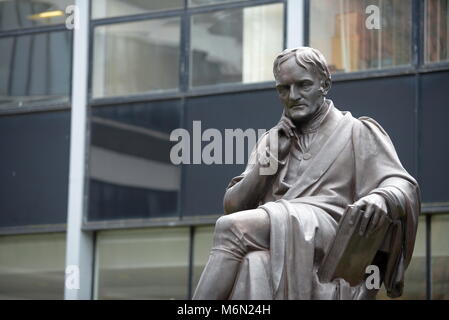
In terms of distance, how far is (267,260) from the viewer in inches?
534

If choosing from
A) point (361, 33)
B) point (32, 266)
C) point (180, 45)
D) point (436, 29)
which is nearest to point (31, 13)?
point (180, 45)

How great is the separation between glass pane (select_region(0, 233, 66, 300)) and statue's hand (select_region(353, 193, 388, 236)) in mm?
14467

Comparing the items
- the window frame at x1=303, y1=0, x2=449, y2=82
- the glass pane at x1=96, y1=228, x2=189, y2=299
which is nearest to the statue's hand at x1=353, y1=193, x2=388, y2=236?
the window frame at x1=303, y1=0, x2=449, y2=82

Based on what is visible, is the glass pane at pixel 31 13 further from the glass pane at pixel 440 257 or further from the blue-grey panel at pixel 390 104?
the glass pane at pixel 440 257

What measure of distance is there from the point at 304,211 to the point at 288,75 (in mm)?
1217

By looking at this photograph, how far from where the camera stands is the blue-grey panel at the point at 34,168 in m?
27.6

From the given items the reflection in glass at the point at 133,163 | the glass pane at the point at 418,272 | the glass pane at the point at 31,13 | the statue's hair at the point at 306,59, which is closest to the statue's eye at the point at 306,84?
the statue's hair at the point at 306,59

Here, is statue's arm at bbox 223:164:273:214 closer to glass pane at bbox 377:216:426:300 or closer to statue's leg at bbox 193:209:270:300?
statue's leg at bbox 193:209:270:300

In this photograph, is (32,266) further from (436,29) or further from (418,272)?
(436,29)

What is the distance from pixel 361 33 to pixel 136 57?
152 inches

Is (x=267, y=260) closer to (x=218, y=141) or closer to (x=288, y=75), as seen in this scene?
(x=288, y=75)

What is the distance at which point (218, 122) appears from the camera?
25.9 metres
